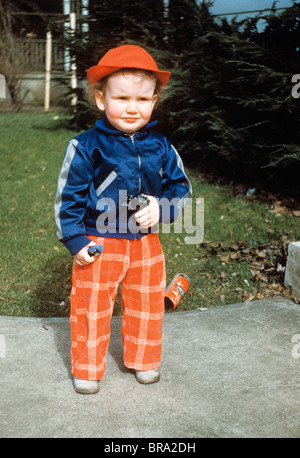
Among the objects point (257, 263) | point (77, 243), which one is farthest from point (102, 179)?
point (257, 263)

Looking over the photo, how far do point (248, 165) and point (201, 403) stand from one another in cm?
407

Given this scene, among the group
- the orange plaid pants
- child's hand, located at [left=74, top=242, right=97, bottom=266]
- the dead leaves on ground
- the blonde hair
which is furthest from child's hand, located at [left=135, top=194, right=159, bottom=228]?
the dead leaves on ground

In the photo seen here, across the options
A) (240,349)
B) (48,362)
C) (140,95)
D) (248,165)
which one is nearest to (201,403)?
(240,349)

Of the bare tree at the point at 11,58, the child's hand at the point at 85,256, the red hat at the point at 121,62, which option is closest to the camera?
the red hat at the point at 121,62

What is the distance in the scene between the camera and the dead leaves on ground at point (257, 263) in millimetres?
3730

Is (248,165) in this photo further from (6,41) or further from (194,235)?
(6,41)

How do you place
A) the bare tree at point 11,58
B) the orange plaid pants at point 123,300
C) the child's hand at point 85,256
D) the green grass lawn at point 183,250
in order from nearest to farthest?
the child's hand at point 85,256 < the orange plaid pants at point 123,300 < the green grass lawn at point 183,250 < the bare tree at point 11,58

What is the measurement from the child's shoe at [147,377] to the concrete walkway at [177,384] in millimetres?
35

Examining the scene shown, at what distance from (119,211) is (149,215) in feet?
0.47

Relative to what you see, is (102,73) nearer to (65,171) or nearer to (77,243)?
(65,171)

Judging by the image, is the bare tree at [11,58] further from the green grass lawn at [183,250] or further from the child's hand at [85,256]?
the child's hand at [85,256]

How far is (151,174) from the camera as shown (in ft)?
7.55

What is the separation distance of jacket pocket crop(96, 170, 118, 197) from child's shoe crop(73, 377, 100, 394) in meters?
0.89

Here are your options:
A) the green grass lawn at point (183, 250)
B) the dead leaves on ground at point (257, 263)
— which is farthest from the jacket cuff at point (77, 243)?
the dead leaves on ground at point (257, 263)
